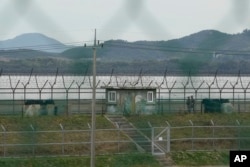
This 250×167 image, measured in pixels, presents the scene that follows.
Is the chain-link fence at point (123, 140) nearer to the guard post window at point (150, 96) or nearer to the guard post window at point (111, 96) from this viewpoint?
the guard post window at point (111, 96)

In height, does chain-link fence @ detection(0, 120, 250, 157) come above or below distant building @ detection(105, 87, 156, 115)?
below

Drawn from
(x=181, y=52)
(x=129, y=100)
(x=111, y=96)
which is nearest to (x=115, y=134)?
(x=129, y=100)

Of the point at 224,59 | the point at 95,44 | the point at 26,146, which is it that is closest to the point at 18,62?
the point at 95,44

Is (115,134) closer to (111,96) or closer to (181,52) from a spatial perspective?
(111,96)

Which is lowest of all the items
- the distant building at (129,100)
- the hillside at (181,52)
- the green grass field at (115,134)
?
the green grass field at (115,134)

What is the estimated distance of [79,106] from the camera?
78.7 feet

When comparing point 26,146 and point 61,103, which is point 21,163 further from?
point 61,103

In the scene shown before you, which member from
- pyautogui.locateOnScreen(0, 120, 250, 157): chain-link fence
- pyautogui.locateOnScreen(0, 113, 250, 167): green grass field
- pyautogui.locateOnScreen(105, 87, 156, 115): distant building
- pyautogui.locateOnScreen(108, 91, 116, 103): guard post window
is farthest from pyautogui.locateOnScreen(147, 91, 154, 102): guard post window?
pyautogui.locateOnScreen(0, 120, 250, 157): chain-link fence

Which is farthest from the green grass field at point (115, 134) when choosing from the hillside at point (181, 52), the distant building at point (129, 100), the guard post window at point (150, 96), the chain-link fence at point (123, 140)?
the hillside at point (181, 52)

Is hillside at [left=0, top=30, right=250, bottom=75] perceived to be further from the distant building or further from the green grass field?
the distant building

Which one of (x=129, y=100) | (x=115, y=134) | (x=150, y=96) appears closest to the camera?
(x=115, y=134)

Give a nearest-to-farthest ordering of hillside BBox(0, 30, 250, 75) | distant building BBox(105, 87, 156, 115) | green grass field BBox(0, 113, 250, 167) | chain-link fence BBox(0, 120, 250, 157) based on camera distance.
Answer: hillside BBox(0, 30, 250, 75), green grass field BBox(0, 113, 250, 167), chain-link fence BBox(0, 120, 250, 157), distant building BBox(105, 87, 156, 115)

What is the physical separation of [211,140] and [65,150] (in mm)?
4064

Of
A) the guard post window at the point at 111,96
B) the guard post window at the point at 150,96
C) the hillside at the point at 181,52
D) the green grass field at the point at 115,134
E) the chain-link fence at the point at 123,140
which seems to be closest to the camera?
the hillside at the point at 181,52
